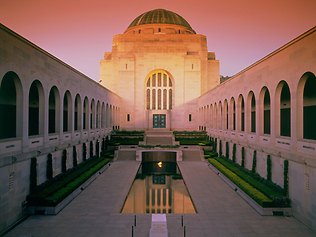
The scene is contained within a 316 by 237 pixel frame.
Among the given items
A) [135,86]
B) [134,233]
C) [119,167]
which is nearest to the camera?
[134,233]

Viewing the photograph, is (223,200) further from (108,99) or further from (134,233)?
(108,99)

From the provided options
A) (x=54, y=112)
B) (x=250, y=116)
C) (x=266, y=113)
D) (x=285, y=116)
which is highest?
(x=54, y=112)

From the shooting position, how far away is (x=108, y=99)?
40438mm

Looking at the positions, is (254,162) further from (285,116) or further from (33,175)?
(33,175)

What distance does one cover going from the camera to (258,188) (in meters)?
16.8

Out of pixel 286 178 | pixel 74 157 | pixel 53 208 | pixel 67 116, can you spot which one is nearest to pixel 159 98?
pixel 67 116

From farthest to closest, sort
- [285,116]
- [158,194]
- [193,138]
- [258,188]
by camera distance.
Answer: [193,138] → [158,194] → [285,116] → [258,188]

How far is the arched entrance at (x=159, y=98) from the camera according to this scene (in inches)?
2055

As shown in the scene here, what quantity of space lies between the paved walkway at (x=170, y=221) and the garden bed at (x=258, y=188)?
73 cm

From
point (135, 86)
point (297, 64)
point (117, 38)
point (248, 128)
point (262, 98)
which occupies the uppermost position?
point (117, 38)

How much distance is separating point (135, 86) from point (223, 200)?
37752mm

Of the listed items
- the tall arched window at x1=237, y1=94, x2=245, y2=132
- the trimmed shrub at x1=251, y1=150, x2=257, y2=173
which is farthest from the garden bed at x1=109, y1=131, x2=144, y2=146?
the trimmed shrub at x1=251, y1=150, x2=257, y2=173

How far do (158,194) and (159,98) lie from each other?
34638mm

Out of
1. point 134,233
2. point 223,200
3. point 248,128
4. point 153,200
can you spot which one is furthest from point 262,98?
point 134,233
